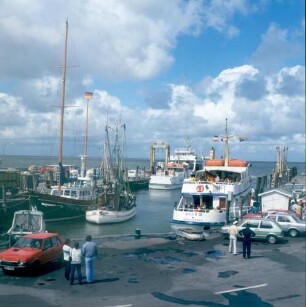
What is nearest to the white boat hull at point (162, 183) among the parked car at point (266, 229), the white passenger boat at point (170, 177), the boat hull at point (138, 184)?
the white passenger boat at point (170, 177)

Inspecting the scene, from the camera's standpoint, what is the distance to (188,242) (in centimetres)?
2269

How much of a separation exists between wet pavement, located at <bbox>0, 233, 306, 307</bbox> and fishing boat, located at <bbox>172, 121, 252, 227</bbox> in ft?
32.7

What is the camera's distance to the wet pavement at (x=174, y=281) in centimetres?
1274

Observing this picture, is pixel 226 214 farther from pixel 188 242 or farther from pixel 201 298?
pixel 201 298

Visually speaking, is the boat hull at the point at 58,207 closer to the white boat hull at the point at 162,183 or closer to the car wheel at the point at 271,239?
the car wheel at the point at 271,239

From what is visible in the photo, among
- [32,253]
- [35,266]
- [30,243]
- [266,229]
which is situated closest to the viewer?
[35,266]

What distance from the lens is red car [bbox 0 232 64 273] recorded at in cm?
1543

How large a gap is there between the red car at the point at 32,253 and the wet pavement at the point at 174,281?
40 centimetres

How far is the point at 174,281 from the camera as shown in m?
15.0

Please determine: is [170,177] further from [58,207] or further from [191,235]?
[191,235]

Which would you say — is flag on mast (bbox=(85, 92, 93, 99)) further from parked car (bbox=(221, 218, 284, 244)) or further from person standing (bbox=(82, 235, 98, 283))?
person standing (bbox=(82, 235, 98, 283))

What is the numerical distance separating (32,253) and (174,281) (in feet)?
17.4

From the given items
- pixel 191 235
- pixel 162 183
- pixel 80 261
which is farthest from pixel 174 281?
pixel 162 183

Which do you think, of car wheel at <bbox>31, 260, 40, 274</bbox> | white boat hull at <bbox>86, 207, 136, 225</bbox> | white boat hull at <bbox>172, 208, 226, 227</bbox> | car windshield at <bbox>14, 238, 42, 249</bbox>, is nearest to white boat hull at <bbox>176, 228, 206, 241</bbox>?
white boat hull at <bbox>172, 208, 226, 227</bbox>
